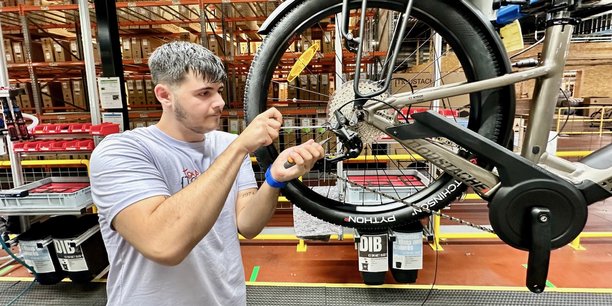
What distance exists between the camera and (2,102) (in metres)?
2.11

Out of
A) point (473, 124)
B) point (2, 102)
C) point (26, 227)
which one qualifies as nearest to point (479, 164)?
point (473, 124)

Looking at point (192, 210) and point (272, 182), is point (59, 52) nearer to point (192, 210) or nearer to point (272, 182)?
point (272, 182)

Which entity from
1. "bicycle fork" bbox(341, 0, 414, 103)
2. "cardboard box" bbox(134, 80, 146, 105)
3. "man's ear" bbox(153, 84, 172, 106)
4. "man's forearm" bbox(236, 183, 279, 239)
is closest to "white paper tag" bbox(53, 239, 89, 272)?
"man's forearm" bbox(236, 183, 279, 239)

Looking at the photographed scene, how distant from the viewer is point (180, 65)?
896mm

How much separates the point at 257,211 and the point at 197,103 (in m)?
0.41

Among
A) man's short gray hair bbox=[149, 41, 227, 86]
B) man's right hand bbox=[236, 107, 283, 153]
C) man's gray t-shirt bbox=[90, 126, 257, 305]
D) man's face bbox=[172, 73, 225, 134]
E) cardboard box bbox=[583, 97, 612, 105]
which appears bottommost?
man's gray t-shirt bbox=[90, 126, 257, 305]

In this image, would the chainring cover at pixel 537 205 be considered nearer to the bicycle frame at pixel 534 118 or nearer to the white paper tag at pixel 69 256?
the bicycle frame at pixel 534 118

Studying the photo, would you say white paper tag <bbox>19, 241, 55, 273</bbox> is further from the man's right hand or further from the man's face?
the man's right hand

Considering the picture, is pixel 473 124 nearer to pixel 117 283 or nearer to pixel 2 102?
pixel 117 283

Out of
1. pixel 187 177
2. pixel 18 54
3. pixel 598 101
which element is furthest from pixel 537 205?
pixel 598 101

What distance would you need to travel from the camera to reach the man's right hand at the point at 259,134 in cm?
80

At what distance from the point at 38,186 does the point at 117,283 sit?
1940mm

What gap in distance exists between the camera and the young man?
2.44 feet

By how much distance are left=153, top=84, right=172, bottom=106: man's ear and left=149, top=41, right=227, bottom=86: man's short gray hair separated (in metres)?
0.01
